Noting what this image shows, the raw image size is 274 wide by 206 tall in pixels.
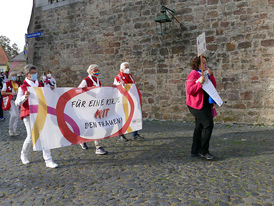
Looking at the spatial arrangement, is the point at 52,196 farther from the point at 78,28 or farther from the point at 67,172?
the point at 78,28

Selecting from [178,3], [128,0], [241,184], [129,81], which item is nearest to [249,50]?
[178,3]

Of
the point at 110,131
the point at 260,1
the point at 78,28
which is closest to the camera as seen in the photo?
the point at 110,131

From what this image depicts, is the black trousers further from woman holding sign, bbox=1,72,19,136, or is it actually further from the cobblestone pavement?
woman holding sign, bbox=1,72,19,136

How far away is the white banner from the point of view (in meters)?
4.57

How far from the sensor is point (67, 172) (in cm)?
438

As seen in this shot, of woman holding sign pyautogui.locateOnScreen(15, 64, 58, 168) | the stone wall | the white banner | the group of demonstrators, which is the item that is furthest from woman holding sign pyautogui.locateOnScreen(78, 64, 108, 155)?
the stone wall

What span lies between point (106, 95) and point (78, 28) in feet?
23.1

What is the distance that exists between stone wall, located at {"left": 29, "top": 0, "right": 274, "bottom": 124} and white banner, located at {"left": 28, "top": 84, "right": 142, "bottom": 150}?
3642 millimetres

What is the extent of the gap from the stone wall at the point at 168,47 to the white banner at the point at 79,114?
364 cm

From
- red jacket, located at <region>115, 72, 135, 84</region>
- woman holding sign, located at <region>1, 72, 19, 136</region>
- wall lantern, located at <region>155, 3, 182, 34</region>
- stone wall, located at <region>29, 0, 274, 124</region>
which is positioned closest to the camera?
red jacket, located at <region>115, 72, 135, 84</region>

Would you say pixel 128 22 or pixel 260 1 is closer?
pixel 260 1

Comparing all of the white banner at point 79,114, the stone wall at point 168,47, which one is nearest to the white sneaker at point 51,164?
the white banner at point 79,114

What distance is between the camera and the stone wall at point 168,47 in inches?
316

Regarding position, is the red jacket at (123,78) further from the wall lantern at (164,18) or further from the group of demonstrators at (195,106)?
the wall lantern at (164,18)
